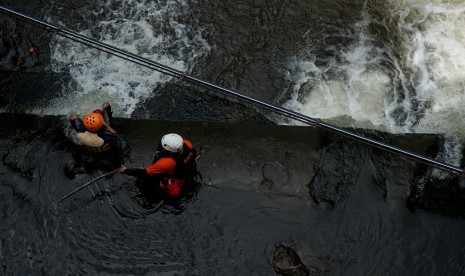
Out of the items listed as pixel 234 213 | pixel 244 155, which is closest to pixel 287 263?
pixel 234 213

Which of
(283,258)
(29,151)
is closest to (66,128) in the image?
(29,151)

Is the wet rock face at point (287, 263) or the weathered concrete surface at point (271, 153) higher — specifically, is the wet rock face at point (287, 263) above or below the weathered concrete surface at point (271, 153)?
below

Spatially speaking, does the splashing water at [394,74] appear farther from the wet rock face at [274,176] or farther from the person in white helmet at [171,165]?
the person in white helmet at [171,165]

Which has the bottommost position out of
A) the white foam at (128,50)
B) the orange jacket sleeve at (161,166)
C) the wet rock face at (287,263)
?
the wet rock face at (287,263)

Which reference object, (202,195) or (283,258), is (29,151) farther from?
(283,258)

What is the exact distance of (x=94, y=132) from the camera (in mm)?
5004

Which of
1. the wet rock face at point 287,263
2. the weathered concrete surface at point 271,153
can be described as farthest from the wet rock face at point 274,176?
the wet rock face at point 287,263

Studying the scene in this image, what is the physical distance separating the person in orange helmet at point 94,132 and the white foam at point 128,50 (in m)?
1.06

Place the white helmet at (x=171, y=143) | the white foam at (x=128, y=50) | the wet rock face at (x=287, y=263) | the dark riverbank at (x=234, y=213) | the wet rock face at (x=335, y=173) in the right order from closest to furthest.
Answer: the white helmet at (x=171, y=143)
the wet rock face at (x=287, y=263)
the dark riverbank at (x=234, y=213)
the wet rock face at (x=335, y=173)
the white foam at (x=128, y=50)

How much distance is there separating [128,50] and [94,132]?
2.54m

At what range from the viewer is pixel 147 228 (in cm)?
501

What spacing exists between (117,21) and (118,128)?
9.09ft

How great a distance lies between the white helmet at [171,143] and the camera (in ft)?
14.7

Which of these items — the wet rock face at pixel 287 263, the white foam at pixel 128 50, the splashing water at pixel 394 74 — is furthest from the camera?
the splashing water at pixel 394 74
